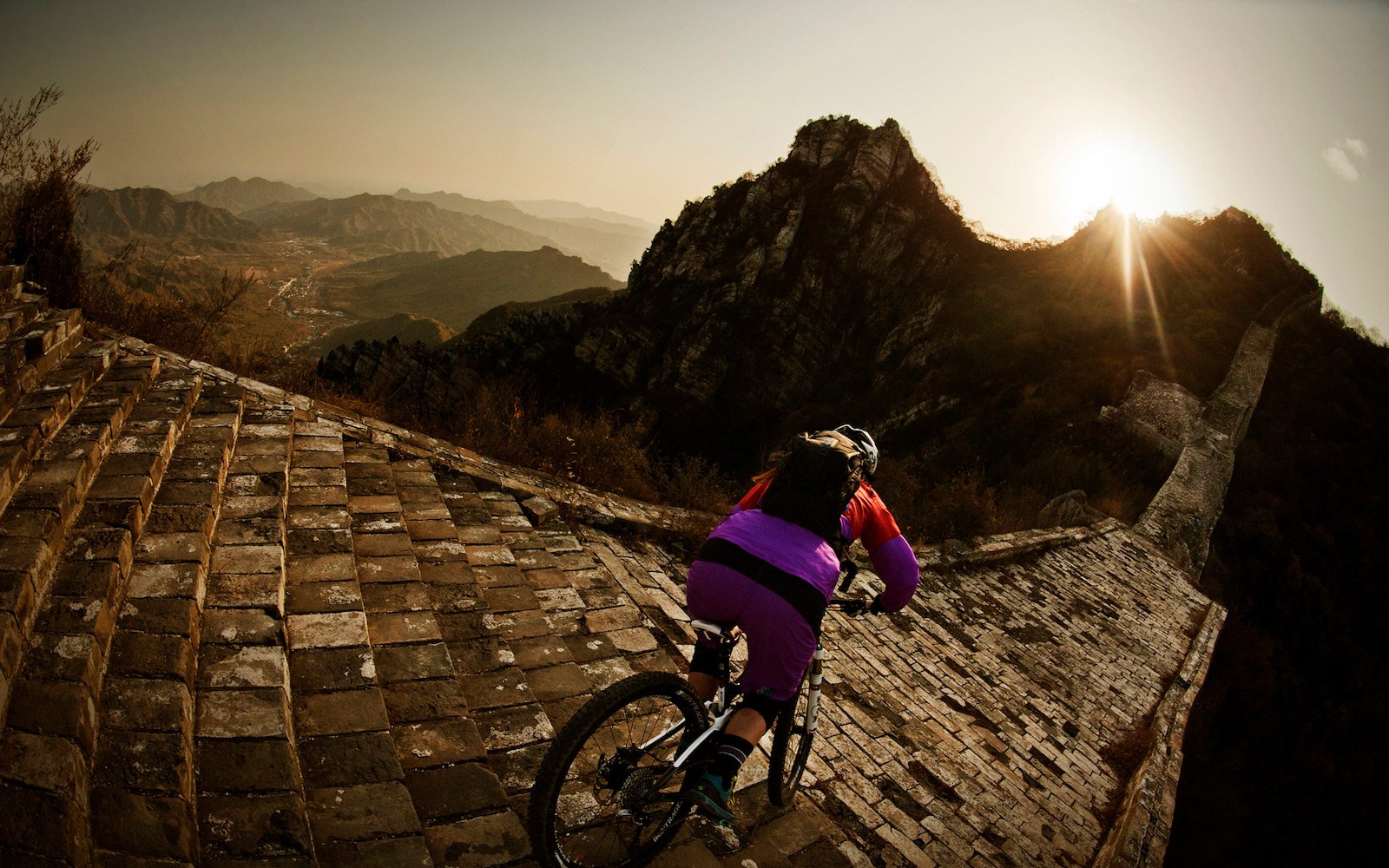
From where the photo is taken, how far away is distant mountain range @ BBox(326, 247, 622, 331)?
12875 centimetres

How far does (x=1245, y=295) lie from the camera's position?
26.5 m

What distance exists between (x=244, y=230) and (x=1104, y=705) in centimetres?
26665

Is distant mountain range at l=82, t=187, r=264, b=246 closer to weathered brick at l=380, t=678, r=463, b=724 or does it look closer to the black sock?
weathered brick at l=380, t=678, r=463, b=724

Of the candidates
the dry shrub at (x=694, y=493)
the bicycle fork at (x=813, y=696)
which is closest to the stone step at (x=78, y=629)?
the bicycle fork at (x=813, y=696)

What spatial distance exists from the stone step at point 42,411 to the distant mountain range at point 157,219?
730ft

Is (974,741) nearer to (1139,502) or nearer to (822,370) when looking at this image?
(1139,502)

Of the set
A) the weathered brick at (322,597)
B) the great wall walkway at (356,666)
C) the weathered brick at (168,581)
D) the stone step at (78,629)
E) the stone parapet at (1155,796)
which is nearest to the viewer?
the stone step at (78,629)

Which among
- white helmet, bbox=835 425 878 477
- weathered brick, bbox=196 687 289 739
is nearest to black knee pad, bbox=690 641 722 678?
white helmet, bbox=835 425 878 477

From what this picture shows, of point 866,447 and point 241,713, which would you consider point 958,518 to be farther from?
point 241,713

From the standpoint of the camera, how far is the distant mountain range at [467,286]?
128750 mm

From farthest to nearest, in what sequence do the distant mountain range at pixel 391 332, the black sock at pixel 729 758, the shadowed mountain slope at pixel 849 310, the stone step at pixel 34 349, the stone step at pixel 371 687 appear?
the distant mountain range at pixel 391 332 < the shadowed mountain slope at pixel 849 310 < the stone step at pixel 34 349 < the black sock at pixel 729 758 < the stone step at pixel 371 687

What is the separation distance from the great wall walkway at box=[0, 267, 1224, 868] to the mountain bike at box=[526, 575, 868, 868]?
208 millimetres

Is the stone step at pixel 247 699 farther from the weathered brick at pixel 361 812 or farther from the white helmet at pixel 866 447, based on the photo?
the white helmet at pixel 866 447

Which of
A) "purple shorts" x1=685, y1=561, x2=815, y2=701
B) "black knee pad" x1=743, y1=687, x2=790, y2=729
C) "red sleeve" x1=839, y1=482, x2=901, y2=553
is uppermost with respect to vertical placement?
"red sleeve" x1=839, y1=482, x2=901, y2=553
